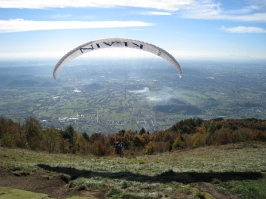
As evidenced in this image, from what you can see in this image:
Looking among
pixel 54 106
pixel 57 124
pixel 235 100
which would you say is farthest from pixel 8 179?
pixel 235 100

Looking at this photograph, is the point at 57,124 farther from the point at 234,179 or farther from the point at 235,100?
the point at 235,100

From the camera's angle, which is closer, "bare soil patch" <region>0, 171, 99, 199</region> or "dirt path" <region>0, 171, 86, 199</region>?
"bare soil patch" <region>0, 171, 99, 199</region>

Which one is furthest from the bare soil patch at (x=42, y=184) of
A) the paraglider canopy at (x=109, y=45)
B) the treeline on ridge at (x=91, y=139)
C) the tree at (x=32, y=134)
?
the tree at (x=32, y=134)

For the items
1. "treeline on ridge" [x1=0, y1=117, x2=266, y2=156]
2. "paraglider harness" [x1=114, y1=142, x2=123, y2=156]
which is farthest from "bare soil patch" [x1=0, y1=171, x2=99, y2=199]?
"treeline on ridge" [x1=0, y1=117, x2=266, y2=156]

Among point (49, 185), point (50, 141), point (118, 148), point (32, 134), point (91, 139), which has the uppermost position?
point (49, 185)

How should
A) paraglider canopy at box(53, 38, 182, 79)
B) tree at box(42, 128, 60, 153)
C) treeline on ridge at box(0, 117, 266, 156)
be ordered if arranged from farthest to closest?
tree at box(42, 128, 60, 153) < treeline on ridge at box(0, 117, 266, 156) < paraglider canopy at box(53, 38, 182, 79)

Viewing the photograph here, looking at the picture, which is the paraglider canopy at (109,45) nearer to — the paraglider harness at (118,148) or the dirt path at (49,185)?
the dirt path at (49,185)

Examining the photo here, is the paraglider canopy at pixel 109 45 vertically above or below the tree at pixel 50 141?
above

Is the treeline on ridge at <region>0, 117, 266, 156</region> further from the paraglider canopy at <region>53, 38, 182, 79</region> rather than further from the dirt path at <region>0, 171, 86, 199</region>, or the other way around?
the dirt path at <region>0, 171, 86, 199</region>

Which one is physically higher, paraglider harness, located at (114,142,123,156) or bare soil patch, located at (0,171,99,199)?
bare soil patch, located at (0,171,99,199)

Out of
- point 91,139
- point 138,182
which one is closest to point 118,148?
point 138,182

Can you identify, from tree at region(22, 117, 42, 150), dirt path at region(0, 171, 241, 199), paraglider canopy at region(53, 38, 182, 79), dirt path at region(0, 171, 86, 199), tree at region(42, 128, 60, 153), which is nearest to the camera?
dirt path at region(0, 171, 241, 199)

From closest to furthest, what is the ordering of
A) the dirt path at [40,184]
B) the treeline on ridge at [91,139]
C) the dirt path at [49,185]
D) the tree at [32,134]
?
the dirt path at [49,185] < the dirt path at [40,184] < the treeline on ridge at [91,139] < the tree at [32,134]

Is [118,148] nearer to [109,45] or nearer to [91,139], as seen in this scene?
[109,45]
